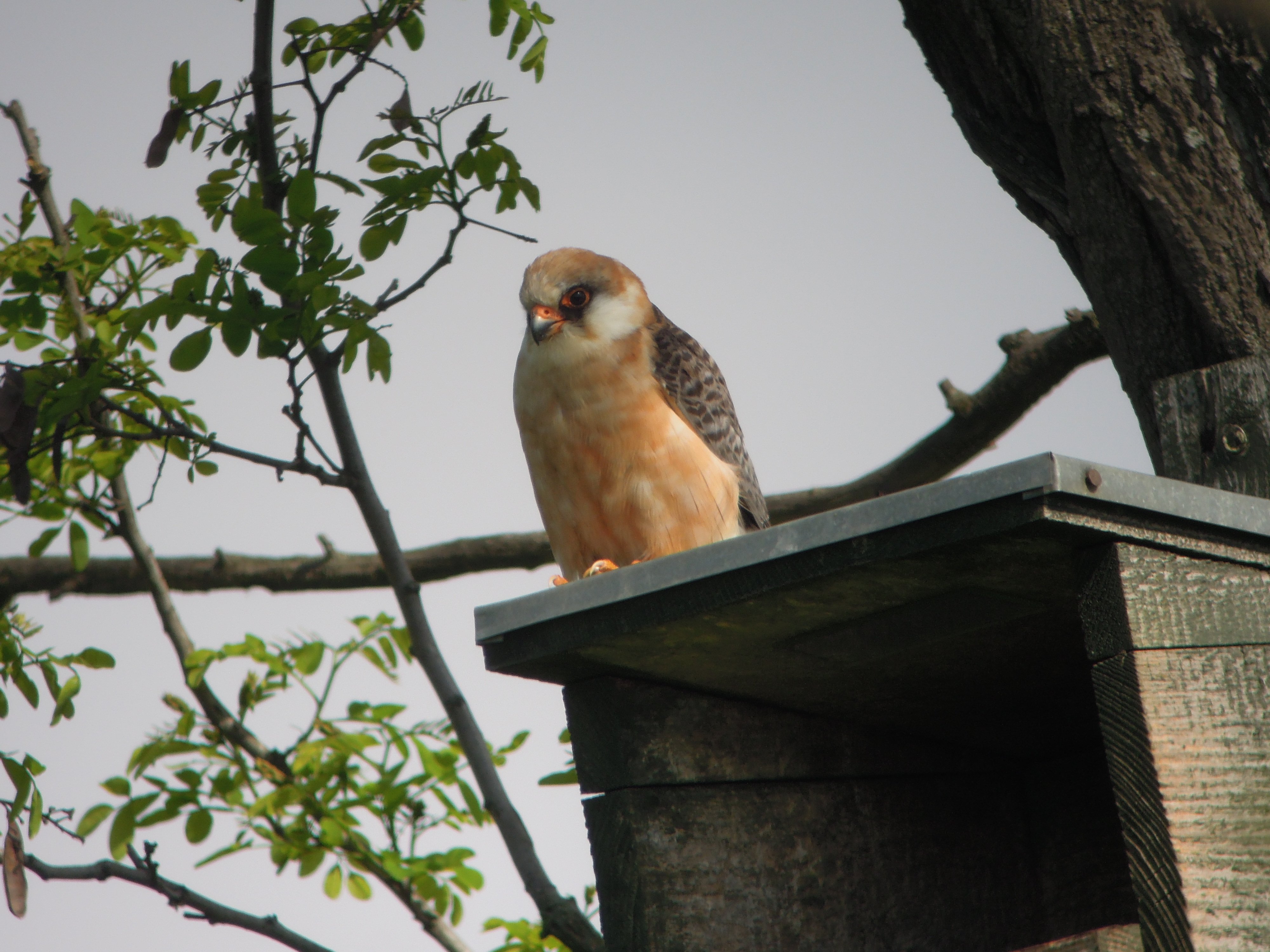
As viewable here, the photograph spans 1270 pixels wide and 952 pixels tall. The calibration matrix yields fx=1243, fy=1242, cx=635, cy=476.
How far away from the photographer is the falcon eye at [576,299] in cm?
323

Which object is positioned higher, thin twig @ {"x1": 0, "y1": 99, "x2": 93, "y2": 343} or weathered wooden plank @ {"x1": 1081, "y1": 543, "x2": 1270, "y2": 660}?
thin twig @ {"x1": 0, "y1": 99, "x2": 93, "y2": 343}

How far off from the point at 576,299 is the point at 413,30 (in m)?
0.82

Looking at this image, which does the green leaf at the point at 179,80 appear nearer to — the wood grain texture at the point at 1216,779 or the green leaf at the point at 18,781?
the green leaf at the point at 18,781

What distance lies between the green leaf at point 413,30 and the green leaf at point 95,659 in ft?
5.84

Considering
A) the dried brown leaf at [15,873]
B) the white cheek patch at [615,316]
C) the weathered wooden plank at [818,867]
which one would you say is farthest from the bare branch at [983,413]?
the dried brown leaf at [15,873]

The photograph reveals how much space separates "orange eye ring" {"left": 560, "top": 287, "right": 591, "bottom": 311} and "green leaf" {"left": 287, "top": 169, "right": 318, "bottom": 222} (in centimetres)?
70

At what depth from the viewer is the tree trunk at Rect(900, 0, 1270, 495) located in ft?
8.36

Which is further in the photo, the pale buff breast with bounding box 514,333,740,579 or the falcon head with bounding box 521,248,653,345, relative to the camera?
the falcon head with bounding box 521,248,653,345

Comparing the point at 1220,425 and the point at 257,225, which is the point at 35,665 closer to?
the point at 257,225

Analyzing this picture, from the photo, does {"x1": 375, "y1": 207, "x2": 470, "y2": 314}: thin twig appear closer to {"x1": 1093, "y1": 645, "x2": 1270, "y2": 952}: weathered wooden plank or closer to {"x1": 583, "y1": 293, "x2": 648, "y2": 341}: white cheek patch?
{"x1": 583, "y1": 293, "x2": 648, "y2": 341}: white cheek patch

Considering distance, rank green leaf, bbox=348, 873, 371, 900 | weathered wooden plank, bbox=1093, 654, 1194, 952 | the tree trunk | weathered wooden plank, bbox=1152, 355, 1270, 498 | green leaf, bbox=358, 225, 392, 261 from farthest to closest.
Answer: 1. green leaf, bbox=348, 873, 371, 900
2. green leaf, bbox=358, 225, 392, 261
3. the tree trunk
4. weathered wooden plank, bbox=1152, 355, 1270, 498
5. weathered wooden plank, bbox=1093, 654, 1194, 952

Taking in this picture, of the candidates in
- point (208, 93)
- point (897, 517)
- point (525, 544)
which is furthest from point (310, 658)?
point (897, 517)

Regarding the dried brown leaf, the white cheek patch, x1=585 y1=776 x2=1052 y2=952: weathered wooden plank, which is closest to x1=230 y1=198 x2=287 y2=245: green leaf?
the white cheek patch

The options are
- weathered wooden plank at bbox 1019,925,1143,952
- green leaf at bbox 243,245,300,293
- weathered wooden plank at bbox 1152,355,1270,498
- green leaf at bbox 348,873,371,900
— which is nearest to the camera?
weathered wooden plank at bbox 1019,925,1143,952
